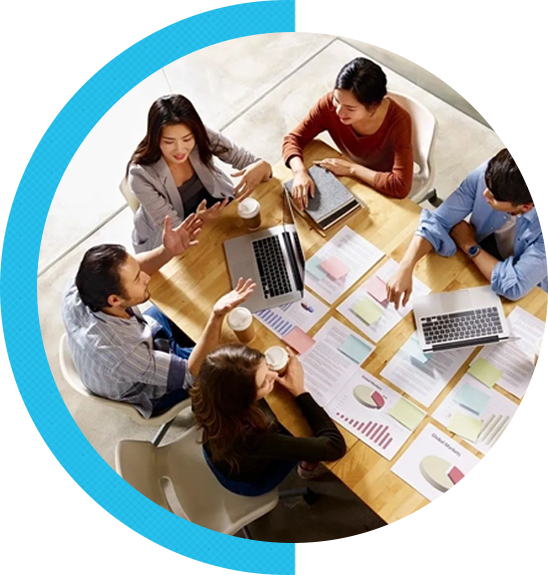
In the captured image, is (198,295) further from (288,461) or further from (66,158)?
(66,158)

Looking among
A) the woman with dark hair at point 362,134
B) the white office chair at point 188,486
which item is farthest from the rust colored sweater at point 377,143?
the white office chair at point 188,486

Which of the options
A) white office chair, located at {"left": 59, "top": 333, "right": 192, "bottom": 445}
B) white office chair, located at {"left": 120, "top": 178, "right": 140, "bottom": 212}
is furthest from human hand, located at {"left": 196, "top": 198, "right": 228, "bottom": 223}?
white office chair, located at {"left": 59, "top": 333, "right": 192, "bottom": 445}

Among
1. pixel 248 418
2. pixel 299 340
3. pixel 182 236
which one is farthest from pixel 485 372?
pixel 182 236

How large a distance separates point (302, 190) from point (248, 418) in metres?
0.87

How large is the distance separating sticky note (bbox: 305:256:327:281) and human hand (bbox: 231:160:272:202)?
0.36m

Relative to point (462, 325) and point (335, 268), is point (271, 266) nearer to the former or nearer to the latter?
point (335, 268)

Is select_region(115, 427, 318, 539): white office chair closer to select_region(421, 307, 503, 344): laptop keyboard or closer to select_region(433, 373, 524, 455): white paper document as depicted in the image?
select_region(433, 373, 524, 455): white paper document

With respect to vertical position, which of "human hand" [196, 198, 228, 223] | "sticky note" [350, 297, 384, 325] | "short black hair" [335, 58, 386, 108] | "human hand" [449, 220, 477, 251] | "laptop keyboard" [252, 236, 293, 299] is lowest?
"sticky note" [350, 297, 384, 325]

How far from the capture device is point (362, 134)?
2.41m

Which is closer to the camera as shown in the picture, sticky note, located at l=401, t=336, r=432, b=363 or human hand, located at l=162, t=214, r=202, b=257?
sticky note, located at l=401, t=336, r=432, b=363

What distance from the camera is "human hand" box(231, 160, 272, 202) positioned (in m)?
2.27

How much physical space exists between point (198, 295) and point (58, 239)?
130cm

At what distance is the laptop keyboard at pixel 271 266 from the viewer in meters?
2.13

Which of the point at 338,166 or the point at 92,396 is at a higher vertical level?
the point at 338,166
